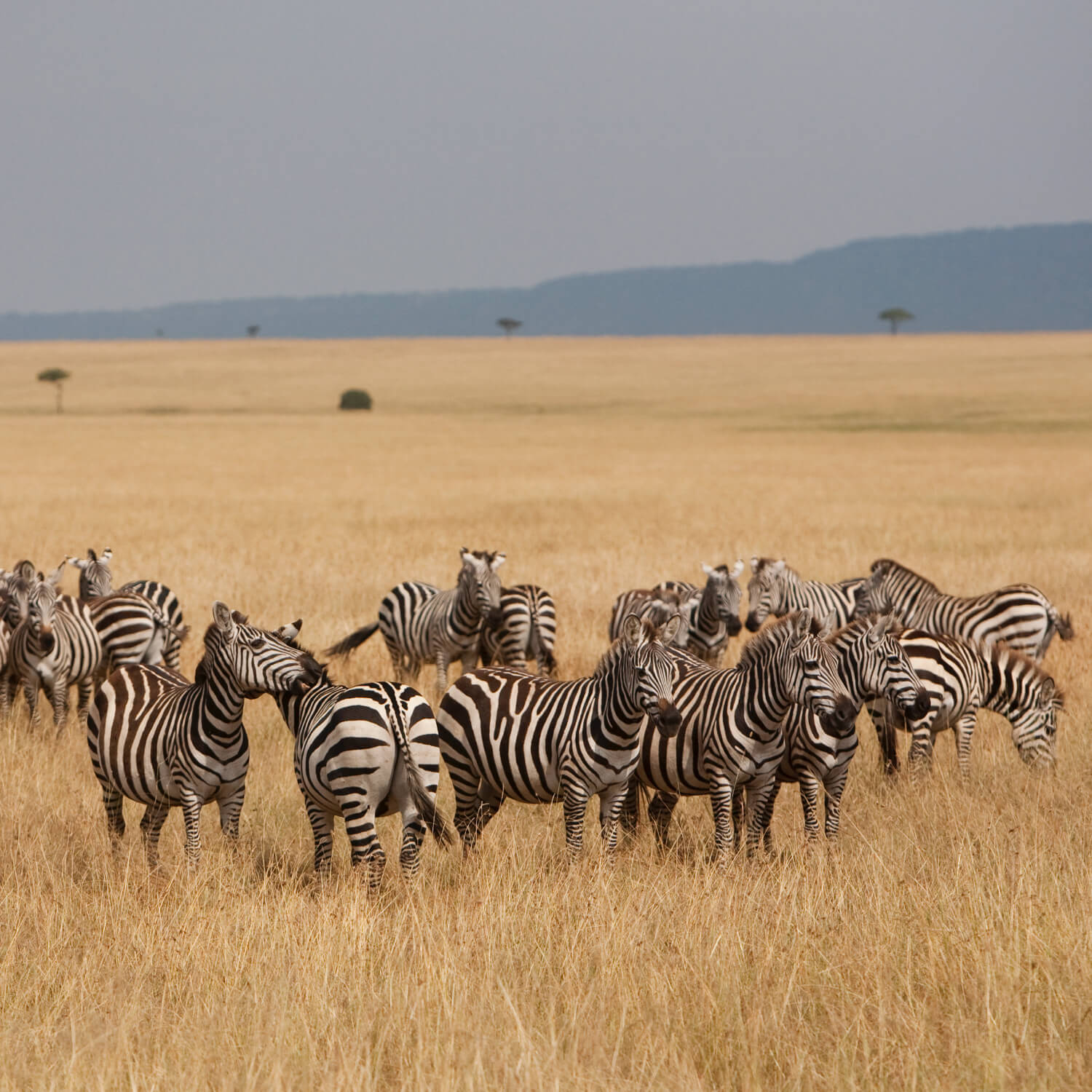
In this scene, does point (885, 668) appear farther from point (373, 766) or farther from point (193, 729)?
point (193, 729)

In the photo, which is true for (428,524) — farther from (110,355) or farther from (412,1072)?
(110,355)

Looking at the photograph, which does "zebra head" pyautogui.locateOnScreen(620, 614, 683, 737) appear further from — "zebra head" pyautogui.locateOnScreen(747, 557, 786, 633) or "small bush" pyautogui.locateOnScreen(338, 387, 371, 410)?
"small bush" pyautogui.locateOnScreen(338, 387, 371, 410)

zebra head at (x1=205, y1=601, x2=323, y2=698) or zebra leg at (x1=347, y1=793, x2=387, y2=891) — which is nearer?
zebra leg at (x1=347, y1=793, x2=387, y2=891)

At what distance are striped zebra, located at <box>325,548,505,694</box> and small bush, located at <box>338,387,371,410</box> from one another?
212 ft

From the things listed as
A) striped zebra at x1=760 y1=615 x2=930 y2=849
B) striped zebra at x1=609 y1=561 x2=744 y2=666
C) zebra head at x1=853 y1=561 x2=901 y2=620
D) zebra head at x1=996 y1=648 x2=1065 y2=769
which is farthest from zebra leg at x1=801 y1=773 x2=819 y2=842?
zebra head at x1=853 y1=561 x2=901 y2=620

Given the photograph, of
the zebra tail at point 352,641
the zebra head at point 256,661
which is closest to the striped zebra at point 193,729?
the zebra head at point 256,661

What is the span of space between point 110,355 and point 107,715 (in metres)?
132

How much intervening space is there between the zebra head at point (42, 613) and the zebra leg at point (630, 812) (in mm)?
5492

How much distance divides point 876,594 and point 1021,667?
11.5ft

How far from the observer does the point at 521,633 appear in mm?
13602

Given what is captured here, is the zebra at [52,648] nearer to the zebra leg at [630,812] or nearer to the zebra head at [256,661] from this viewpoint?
the zebra head at [256,661]

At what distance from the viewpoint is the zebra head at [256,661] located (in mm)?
7539

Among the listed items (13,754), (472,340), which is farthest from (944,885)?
(472,340)

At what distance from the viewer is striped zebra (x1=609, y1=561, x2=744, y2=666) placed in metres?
12.7
